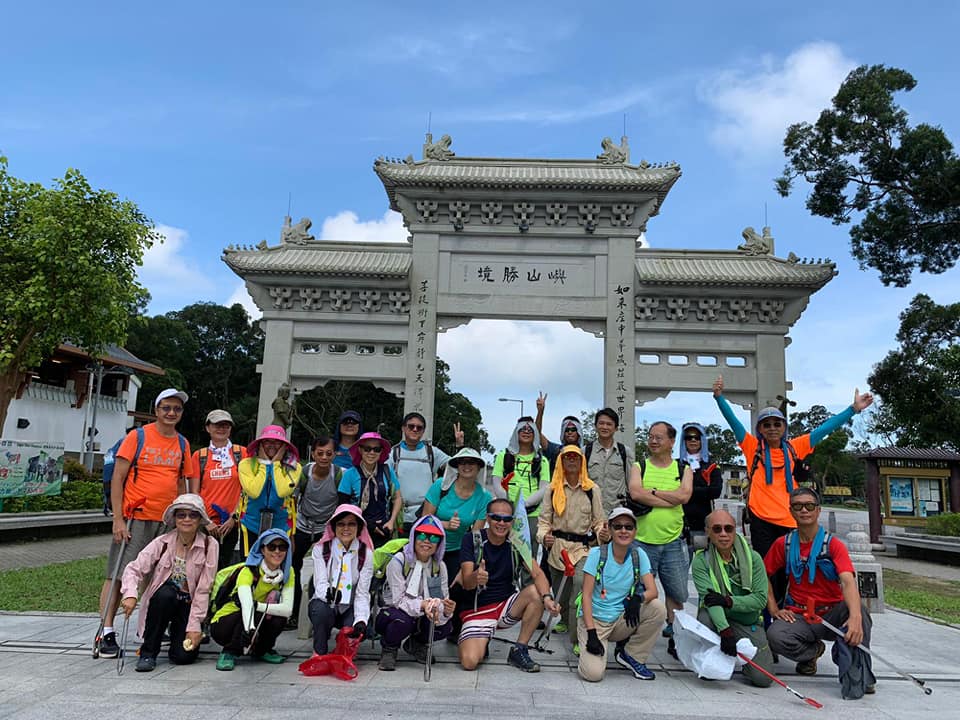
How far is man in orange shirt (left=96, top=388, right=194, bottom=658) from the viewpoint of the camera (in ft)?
16.0

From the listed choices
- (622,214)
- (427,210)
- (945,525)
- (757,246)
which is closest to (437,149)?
(427,210)

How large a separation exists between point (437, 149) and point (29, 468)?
1071cm

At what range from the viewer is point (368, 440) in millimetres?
5207

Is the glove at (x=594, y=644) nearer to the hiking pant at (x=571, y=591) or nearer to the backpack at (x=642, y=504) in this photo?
the hiking pant at (x=571, y=591)

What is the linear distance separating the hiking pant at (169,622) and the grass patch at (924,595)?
7200mm

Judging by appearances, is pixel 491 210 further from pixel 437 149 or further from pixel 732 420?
pixel 732 420

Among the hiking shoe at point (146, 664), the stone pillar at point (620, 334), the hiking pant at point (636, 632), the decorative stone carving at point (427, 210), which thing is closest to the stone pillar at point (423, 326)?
the decorative stone carving at point (427, 210)

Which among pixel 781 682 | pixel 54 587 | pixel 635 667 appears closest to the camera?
pixel 781 682

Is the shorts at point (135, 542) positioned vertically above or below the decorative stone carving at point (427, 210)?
below

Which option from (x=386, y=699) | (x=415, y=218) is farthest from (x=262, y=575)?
(x=415, y=218)

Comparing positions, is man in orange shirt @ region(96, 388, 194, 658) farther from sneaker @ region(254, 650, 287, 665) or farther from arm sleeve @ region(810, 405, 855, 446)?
arm sleeve @ region(810, 405, 855, 446)

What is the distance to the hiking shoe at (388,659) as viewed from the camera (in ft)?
14.6

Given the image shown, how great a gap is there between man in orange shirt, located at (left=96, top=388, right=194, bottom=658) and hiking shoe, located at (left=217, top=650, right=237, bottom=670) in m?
0.99

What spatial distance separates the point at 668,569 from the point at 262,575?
2900mm
